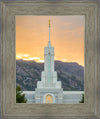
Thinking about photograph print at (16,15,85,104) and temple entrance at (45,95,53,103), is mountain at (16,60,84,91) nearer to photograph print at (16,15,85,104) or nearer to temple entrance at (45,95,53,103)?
photograph print at (16,15,85,104)

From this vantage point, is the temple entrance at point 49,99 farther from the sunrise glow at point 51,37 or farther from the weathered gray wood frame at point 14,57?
the sunrise glow at point 51,37

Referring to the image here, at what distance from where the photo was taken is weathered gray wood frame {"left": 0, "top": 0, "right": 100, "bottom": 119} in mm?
1355

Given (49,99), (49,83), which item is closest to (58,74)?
(49,83)

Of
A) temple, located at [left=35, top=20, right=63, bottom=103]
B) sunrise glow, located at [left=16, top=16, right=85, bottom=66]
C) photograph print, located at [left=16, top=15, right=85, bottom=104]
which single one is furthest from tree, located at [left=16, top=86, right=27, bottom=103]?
sunrise glow, located at [left=16, top=16, right=85, bottom=66]

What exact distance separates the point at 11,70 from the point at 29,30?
0.49 meters

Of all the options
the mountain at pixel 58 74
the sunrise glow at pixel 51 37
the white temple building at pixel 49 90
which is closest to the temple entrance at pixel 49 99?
the white temple building at pixel 49 90

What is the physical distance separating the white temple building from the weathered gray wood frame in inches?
3.9

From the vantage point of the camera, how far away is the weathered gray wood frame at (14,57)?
1355 millimetres

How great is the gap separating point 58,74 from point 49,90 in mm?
192

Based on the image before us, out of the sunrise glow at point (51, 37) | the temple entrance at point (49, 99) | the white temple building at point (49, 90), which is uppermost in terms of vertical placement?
the sunrise glow at point (51, 37)

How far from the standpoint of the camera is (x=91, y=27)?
4.53 ft

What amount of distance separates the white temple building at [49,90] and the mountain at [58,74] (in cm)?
4

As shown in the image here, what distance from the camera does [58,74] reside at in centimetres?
158

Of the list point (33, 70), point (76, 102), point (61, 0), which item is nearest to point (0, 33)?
point (33, 70)
